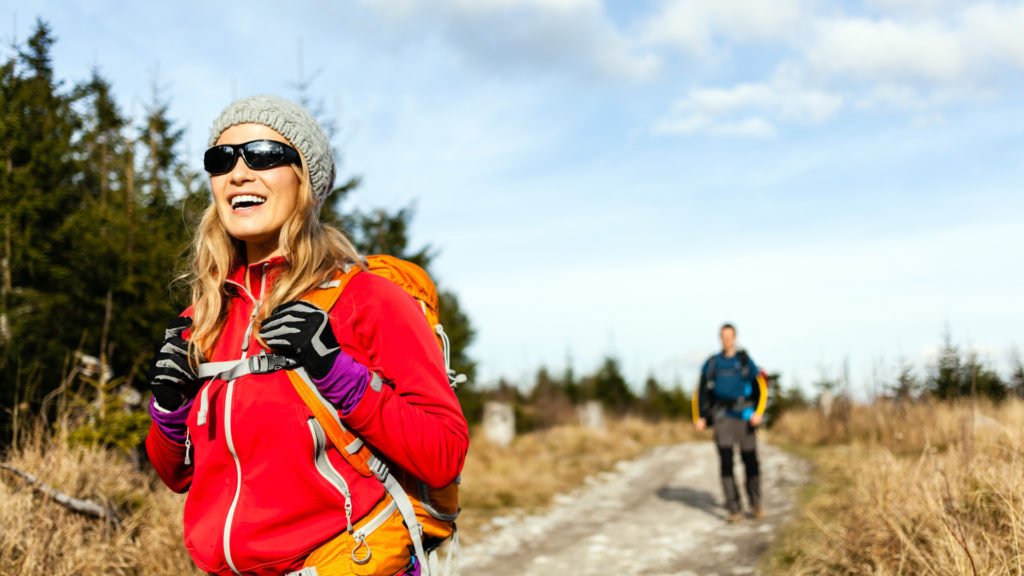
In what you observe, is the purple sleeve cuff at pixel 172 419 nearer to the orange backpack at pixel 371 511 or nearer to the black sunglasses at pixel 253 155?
the orange backpack at pixel 371 511

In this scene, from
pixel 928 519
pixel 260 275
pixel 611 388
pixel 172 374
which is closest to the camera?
pixel 172 374

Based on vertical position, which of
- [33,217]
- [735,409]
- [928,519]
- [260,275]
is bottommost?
[928,519]

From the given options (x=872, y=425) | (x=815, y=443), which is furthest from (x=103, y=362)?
(x=815, y=443)

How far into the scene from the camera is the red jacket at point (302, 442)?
5.86ft

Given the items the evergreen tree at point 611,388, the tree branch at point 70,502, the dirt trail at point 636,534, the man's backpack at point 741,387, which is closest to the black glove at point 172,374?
the tree branch at point 70,502

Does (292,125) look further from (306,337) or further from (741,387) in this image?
(741,387)

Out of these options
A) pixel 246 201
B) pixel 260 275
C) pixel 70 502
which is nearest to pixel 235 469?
pixel 260 275

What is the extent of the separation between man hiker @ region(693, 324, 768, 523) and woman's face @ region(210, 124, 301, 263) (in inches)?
312

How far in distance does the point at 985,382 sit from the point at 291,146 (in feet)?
29.0

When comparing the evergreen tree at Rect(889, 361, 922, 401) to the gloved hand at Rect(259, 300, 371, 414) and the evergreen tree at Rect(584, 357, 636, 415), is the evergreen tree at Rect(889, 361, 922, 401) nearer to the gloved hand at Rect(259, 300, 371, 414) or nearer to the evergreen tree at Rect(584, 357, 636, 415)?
the gloved hand at Rect(259, 300, 371, 414)

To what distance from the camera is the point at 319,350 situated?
1.72m

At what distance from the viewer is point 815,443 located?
18.0 m

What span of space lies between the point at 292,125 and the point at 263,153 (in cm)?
11

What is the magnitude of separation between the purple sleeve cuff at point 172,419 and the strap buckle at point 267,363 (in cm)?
31
